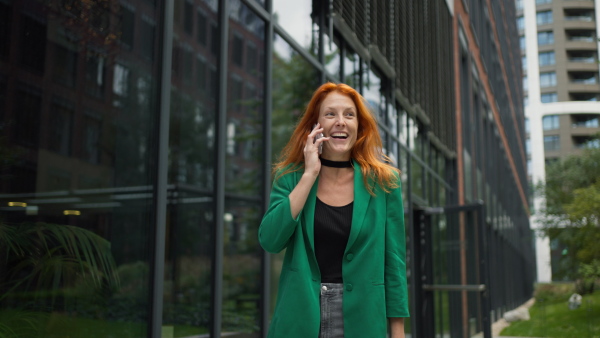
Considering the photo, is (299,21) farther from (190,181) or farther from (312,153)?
(312,153)

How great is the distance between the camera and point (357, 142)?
2295 mm

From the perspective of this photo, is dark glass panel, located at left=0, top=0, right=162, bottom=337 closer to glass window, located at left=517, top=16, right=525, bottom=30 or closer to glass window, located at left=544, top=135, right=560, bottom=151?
glass window, located at left=544, top=135, right=560, bottom=151

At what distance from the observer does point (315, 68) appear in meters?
7.60

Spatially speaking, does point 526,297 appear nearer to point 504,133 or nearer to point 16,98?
point 504,133

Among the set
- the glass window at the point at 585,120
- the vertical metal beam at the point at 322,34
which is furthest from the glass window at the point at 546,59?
the vertical metal beam at the point at 322,34

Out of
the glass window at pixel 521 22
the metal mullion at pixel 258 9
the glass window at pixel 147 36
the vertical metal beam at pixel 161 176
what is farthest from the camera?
the glass window at pixel 521 22

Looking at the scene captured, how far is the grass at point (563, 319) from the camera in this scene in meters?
13.2

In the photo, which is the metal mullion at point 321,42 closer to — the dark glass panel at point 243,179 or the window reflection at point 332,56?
the window reflection at point 332,56

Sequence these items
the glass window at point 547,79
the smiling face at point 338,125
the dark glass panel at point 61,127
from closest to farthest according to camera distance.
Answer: the smiling face at point 338,125 < the dark glass panel at point 61,127 < the glass window at point 547,79

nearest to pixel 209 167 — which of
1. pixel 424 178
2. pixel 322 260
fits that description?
pixel 322 260

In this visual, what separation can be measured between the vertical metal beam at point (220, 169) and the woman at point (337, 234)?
2.68 meters

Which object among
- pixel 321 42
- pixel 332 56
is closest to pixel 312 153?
pixel 321 42

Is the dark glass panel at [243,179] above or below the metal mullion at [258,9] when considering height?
below

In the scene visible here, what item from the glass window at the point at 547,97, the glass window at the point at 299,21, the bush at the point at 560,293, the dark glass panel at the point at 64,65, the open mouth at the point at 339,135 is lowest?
the bush at the point at 560,293
